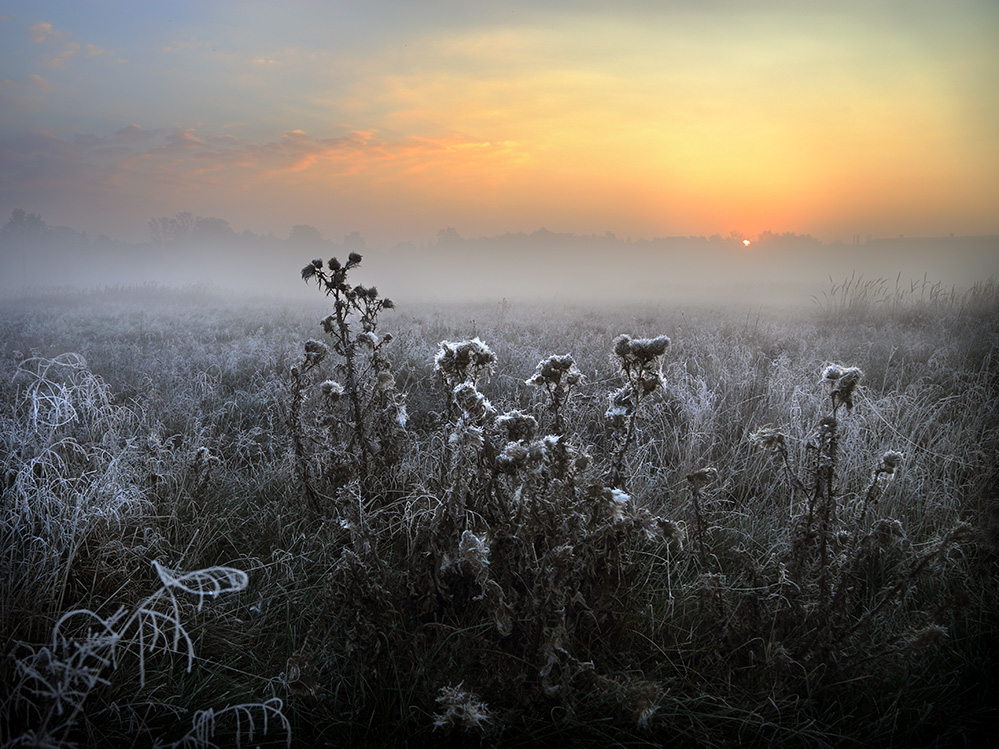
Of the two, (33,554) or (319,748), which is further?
(33,554)

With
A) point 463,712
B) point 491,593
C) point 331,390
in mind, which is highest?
point 331,390

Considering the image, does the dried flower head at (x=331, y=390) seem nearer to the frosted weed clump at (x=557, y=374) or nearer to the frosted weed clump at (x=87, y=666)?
the frosted weed clump at (x=87, y=666)

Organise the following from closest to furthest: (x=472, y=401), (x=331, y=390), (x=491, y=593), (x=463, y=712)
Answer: (x=463, y=712) < (x=491, y=593) < (x=472, y=401) < (x=331, y=390)

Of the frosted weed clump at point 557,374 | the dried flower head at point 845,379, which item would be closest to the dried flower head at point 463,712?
the frosted weed clump at point 557,374

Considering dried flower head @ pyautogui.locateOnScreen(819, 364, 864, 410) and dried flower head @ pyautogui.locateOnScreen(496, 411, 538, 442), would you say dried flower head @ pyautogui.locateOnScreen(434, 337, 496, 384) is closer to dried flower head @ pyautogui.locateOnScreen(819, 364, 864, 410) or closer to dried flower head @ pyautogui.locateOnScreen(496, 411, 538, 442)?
dried flower head @ pyautogui.locateOnScreen(496, 411, 538, 442)

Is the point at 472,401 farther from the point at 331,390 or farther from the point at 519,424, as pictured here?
the point at 331,390

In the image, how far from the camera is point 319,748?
186 centimetres

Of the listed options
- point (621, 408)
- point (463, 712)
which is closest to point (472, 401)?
point (621, 408)

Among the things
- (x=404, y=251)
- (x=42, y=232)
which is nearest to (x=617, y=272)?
(x=404, y=251)

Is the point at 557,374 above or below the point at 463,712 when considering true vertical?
above

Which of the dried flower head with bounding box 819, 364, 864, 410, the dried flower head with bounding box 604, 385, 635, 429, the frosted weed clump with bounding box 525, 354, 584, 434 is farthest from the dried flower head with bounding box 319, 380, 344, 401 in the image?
the dried flower head with bounding box 819, 364, 864, 410

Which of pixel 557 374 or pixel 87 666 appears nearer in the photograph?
pixel 87 666

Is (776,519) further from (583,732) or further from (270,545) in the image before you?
(270,545)

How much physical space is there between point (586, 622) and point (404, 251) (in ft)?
314
